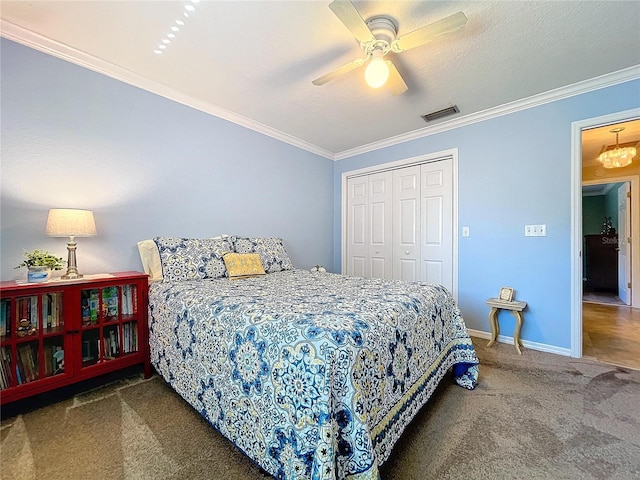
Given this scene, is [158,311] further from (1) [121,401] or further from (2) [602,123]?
(2) [602,123]

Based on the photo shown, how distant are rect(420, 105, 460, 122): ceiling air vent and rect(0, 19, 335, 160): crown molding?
71.1 inches

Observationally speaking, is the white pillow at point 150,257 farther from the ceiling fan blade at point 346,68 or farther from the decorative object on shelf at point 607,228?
the decorative object on shelf at point 607,228

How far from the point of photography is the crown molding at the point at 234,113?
189cm

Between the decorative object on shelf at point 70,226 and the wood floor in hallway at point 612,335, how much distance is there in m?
4.31

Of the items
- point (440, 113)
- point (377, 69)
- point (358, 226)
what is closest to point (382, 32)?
point (377, 69)

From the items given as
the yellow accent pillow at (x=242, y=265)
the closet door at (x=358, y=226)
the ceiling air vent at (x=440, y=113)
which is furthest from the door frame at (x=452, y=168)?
the yellow accent pillow at (x=242, y=265)

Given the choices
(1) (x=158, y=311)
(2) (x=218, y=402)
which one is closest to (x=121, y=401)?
(1) (x=158, y=311)

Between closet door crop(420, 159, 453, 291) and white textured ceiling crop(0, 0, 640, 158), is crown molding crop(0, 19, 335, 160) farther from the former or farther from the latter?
closet door crop(420, 159, 453, 291)

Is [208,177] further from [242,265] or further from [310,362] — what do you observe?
[310,362]

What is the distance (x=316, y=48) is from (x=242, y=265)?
1.87m

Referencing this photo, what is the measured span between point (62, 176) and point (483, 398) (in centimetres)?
341

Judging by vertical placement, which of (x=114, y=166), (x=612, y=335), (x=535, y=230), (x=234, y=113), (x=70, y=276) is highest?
(x=234, y=113)

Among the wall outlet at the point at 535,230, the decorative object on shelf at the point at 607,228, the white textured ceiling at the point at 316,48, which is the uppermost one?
the white textured ceiling at the point at 316,48

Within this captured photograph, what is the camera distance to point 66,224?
179cm
